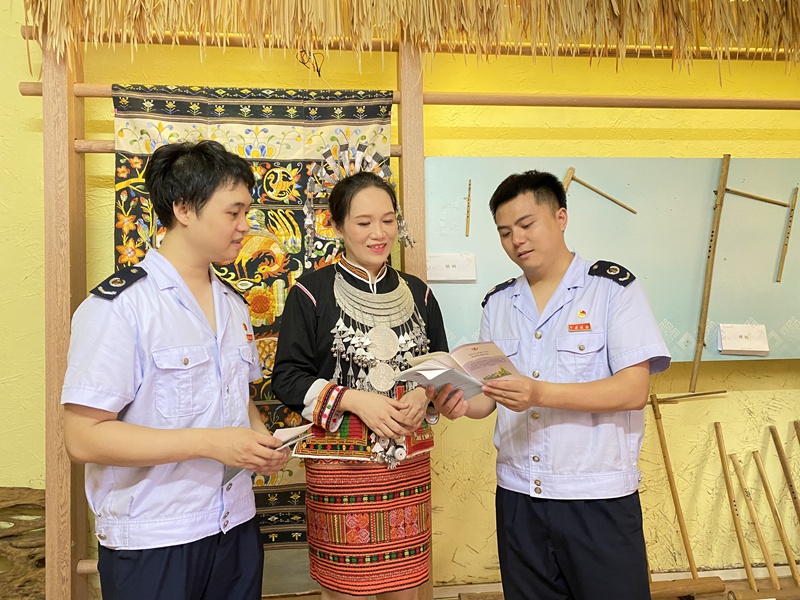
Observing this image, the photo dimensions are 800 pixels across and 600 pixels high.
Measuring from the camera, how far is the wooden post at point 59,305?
278 cm

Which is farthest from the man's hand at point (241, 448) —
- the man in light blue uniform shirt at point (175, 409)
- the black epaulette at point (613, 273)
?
the black epaulette at point (613, 273)

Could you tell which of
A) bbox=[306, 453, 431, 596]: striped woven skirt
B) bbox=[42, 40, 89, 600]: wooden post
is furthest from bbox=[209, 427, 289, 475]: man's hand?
bbox=[42, 40, 89, 600]: wooden post

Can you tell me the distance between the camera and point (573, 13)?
2.95m

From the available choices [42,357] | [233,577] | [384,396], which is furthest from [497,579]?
[42,357]

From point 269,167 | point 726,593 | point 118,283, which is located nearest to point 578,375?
point 118,283

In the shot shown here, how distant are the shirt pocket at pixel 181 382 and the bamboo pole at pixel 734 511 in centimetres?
267

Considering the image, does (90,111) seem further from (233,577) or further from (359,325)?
(233,577)

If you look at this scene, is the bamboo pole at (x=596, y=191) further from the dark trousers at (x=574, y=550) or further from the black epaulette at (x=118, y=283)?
the black epaulette at (x=118, y=283)

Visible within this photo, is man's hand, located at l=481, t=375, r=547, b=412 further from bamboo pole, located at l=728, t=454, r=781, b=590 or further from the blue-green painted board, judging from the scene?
bamboo pole, located at l=728, t=454, r=781, b=590

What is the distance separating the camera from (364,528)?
211cm

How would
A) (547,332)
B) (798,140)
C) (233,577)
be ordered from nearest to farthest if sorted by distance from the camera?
(233,577) → (547,332) → (798,140)

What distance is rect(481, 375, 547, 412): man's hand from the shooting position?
1.89 m

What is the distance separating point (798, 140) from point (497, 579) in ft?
8.67

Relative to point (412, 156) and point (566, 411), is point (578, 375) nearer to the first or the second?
point (566, 411)
